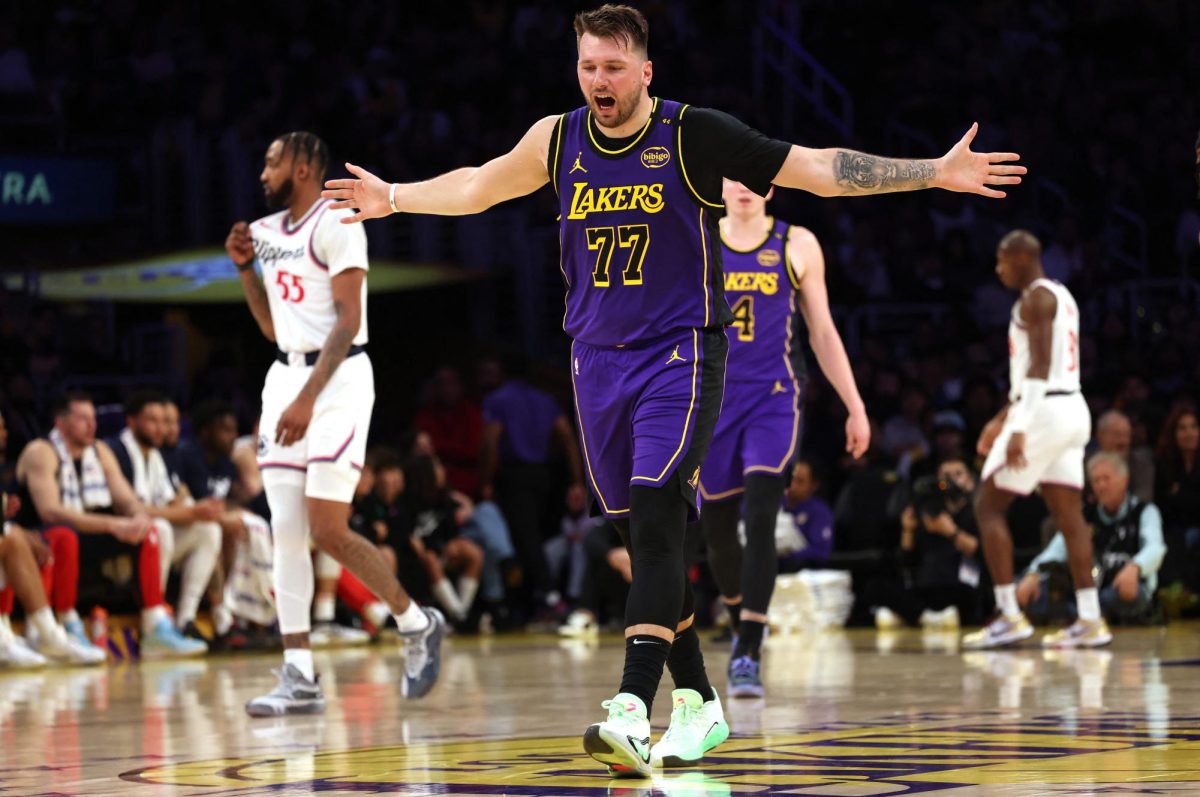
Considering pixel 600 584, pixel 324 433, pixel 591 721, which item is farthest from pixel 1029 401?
pixel 591 721

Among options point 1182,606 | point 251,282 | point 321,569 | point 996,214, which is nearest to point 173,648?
point 321,569

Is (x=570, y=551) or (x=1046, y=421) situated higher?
(x=1046, y=421)

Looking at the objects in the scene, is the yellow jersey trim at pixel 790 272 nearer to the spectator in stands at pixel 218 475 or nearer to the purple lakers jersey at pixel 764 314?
the purple lakers jersey at pixel 764 314

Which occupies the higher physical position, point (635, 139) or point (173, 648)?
point (635, 139)

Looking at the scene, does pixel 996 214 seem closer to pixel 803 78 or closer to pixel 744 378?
pixel 803 78

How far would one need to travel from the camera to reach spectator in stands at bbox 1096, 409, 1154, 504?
12891 mm

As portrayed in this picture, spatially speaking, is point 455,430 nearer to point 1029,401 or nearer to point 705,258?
point 1029,401

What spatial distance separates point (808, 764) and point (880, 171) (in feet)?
5.14

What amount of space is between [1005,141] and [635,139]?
15636mm

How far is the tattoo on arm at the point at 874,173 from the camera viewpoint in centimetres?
496

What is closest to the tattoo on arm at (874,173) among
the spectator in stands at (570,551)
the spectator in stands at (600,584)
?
the spectator in stands at (600,584)

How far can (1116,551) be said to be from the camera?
42.8 ft

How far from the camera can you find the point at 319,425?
290 inches

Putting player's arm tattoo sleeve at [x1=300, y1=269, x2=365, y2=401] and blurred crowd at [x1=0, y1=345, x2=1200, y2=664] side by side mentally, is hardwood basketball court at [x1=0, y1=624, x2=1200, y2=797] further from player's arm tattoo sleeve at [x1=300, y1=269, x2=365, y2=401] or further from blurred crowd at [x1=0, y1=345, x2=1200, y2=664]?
blurred crowd at [x1=0, y1=345, x2=1200, y2=664]
